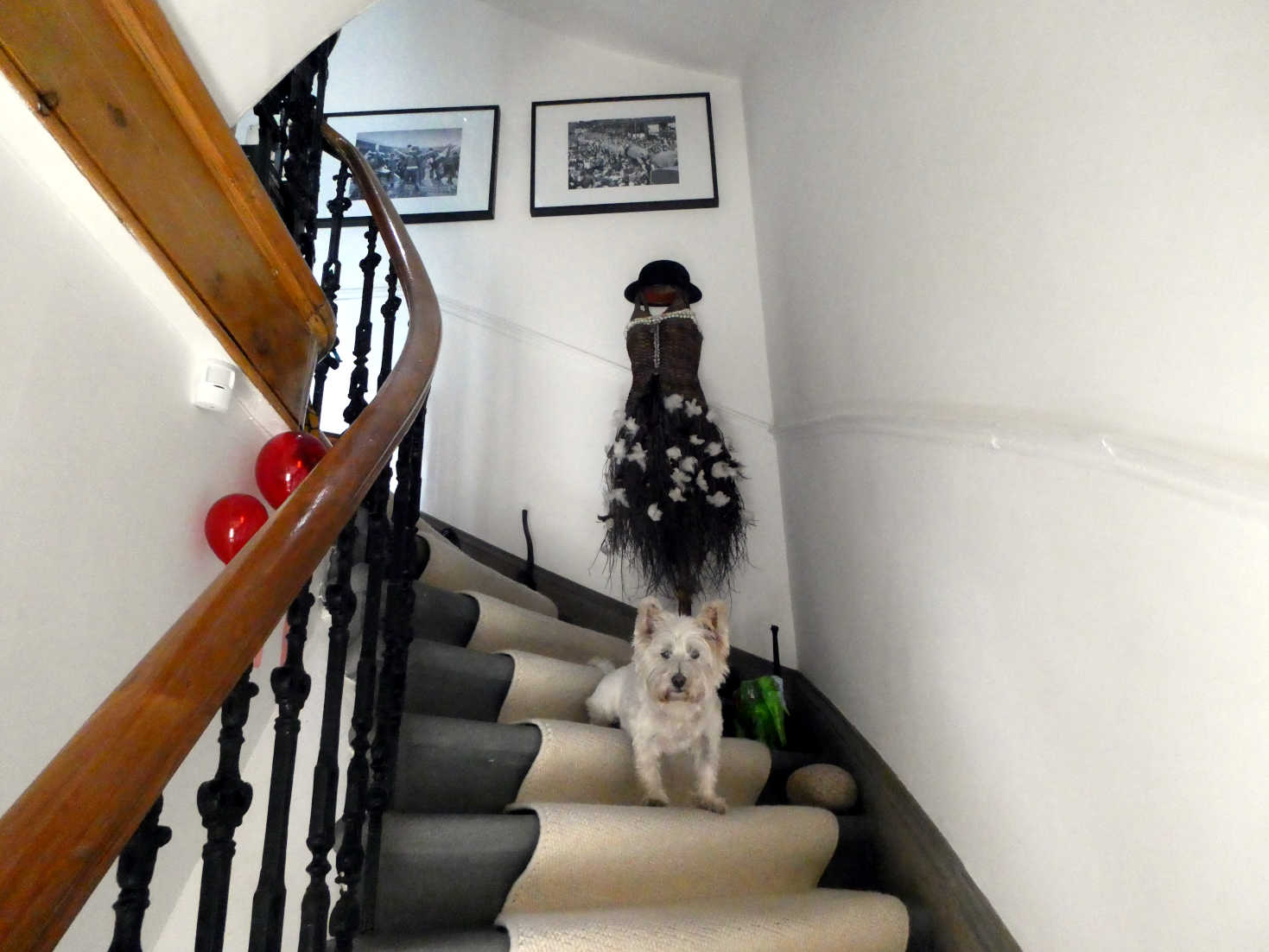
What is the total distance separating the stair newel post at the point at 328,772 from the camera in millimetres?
955

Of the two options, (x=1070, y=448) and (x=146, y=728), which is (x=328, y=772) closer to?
(x=146, y=728)

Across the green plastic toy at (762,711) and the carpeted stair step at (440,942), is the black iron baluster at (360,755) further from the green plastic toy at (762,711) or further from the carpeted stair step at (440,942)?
the green plastic toy at (762,711)

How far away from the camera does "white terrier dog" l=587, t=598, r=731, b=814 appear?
1.71 m

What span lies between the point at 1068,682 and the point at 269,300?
1.57m

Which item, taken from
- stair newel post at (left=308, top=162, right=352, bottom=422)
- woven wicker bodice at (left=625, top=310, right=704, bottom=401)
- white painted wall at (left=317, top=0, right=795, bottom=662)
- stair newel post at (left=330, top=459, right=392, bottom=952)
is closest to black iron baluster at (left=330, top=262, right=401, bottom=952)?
stair newel post at (left=330, top=459, right=392, bottom=952)

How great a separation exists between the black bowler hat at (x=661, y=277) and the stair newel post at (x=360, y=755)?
1887mm

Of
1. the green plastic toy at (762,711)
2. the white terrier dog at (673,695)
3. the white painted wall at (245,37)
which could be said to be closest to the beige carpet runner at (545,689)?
the white terrier dog at (673,695)

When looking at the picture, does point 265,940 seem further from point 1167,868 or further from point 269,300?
point 1167,868

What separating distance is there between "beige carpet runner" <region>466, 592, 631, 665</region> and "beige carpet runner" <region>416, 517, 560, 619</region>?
103mm

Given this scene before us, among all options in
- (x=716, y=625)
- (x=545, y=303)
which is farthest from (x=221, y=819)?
(x=545, y=303)

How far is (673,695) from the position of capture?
66.7 inches

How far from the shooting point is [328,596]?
3.41 feet

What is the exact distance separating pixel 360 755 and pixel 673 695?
0.79 meters

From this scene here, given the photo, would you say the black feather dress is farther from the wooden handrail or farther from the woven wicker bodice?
the wooden handrail
